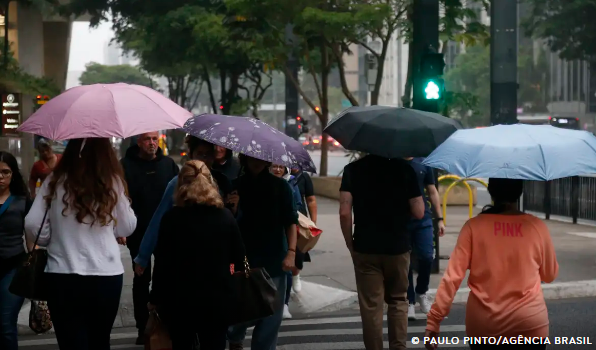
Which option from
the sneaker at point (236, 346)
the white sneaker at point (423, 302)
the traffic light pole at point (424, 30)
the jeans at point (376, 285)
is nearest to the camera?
the jeans at point (376, 285)

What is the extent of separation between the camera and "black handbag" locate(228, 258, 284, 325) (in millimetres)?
5164

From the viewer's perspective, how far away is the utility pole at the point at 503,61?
55.7 ft

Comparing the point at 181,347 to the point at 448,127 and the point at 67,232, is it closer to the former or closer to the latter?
the point at 67,232

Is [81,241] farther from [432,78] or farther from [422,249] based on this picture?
[432,78]

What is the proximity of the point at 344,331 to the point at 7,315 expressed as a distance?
3.56m

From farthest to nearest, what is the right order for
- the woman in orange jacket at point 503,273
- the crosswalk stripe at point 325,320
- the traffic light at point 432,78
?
the traffic light at point 432,78 → the crosswalk stripe at point 325,320 → the woman in orange jacket at point 503,273

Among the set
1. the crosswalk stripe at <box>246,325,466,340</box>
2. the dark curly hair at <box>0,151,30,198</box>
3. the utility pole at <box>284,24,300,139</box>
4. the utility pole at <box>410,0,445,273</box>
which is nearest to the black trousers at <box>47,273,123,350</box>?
the dark curly hair at <box>0,151,30,198</box>

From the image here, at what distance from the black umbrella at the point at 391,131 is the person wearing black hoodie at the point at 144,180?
161 cm

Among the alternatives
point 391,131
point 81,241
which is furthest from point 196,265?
point 391,131

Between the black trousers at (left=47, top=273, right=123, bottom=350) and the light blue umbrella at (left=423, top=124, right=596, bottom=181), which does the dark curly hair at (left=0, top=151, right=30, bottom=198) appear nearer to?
the black trousers at (left=47, top=273, right=123, bottom=350)

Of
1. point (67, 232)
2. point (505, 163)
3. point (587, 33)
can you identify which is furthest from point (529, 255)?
point (587, 33)

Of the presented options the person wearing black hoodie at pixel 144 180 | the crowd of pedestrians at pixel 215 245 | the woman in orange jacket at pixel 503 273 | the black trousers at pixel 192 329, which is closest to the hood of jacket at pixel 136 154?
the person wearing black hoodie at pixel 144 180

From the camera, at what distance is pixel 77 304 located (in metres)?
4.89

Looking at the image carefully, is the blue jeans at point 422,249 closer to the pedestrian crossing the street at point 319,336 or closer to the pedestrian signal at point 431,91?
the pedestrian crossing the street at point 319,336
